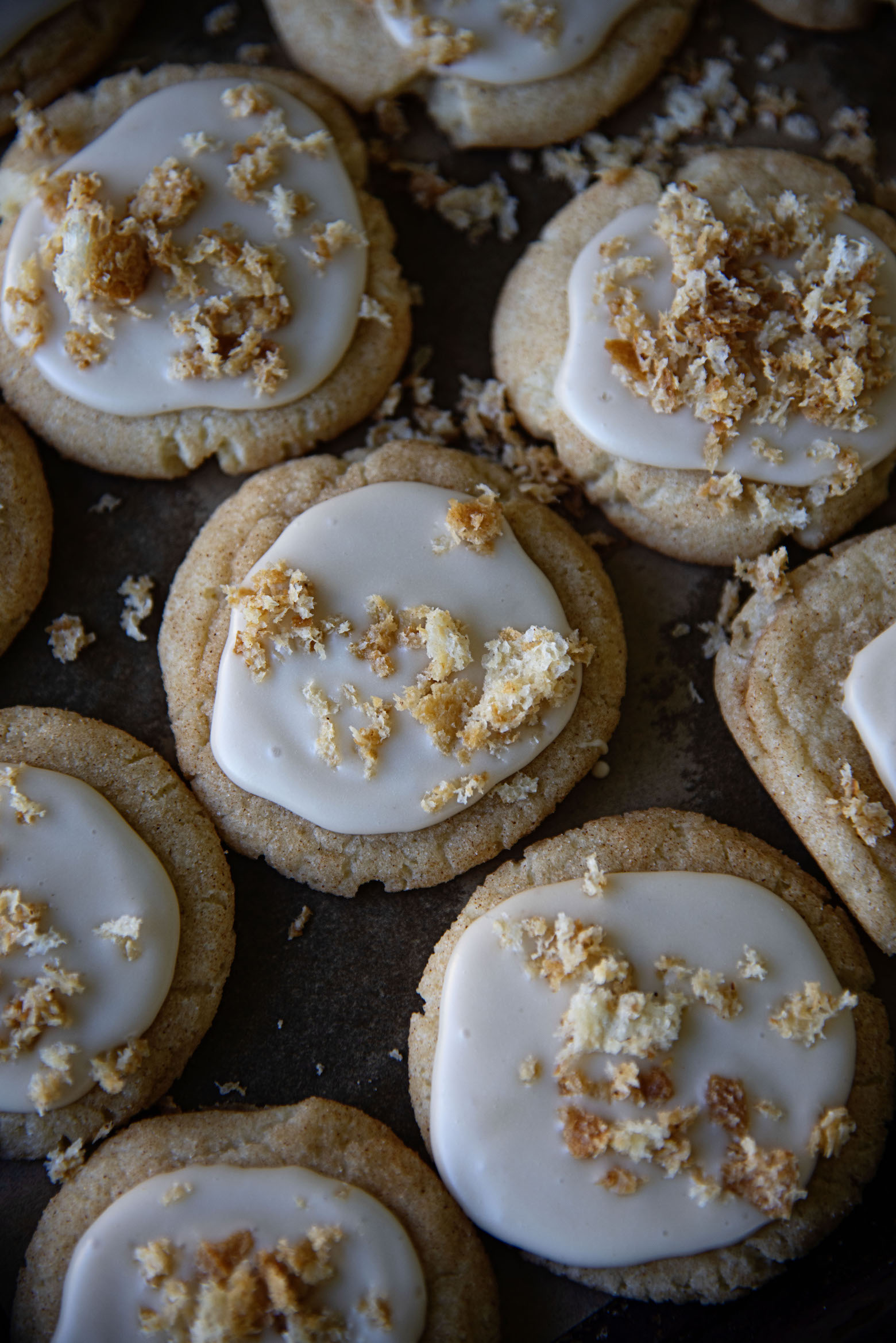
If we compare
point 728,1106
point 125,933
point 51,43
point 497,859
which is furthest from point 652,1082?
point 51,43

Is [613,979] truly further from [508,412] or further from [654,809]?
[508,412]

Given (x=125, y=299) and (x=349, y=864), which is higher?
(x=125, y=299)

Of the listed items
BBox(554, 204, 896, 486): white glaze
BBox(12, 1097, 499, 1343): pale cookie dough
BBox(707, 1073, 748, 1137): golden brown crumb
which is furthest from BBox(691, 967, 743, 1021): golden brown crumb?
BBox(554, 204, 896, 486): white glaze

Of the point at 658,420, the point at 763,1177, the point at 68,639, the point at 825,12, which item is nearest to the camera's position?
the point at 763,1177

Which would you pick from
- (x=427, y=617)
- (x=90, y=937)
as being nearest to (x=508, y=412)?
(x=427, y=617)

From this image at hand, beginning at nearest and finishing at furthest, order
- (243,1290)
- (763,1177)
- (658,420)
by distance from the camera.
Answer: (243,1290)
(763,1177)
(658,420)

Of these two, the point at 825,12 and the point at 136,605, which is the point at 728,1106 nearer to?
the point at 136,605

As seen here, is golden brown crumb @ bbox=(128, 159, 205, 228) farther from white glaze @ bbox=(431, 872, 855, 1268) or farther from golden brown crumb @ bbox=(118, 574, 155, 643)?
white glaze @ bbox=(431, 872, 855, 1268)
